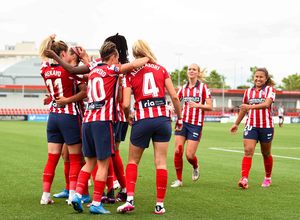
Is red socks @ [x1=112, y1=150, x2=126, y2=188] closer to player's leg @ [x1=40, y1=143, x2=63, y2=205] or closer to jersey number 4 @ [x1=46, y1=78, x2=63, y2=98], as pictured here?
player's leg @ [x1=40, y1=143, x2=63, y2=205]

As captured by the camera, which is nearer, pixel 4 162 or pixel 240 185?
pixel 240 185

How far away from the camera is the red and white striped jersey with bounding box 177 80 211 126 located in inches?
405

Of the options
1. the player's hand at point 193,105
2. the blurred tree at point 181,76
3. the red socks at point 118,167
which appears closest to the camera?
the red socks at point 118,167

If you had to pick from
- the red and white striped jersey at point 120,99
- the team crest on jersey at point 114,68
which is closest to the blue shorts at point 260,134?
the red and white striped jersey at point 120,99

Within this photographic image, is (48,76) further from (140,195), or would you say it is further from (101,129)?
(140,195)

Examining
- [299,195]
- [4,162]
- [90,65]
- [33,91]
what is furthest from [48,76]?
[33,91]

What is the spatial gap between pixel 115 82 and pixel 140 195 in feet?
7.81

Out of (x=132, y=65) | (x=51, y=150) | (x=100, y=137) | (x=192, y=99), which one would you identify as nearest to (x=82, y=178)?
(x=100, y=137)

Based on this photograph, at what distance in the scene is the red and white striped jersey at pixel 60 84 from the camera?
25.0ft

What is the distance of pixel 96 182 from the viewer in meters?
7.07

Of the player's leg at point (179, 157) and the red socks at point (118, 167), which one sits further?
the player's leg at point (179, 157)

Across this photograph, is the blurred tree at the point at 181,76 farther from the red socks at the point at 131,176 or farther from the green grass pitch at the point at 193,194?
the red socks at the point at 131,176

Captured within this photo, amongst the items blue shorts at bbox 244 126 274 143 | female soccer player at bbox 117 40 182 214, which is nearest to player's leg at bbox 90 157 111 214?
female soccer player at bbox 117 40 182 214

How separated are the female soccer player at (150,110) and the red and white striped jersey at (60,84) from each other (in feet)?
2.77
